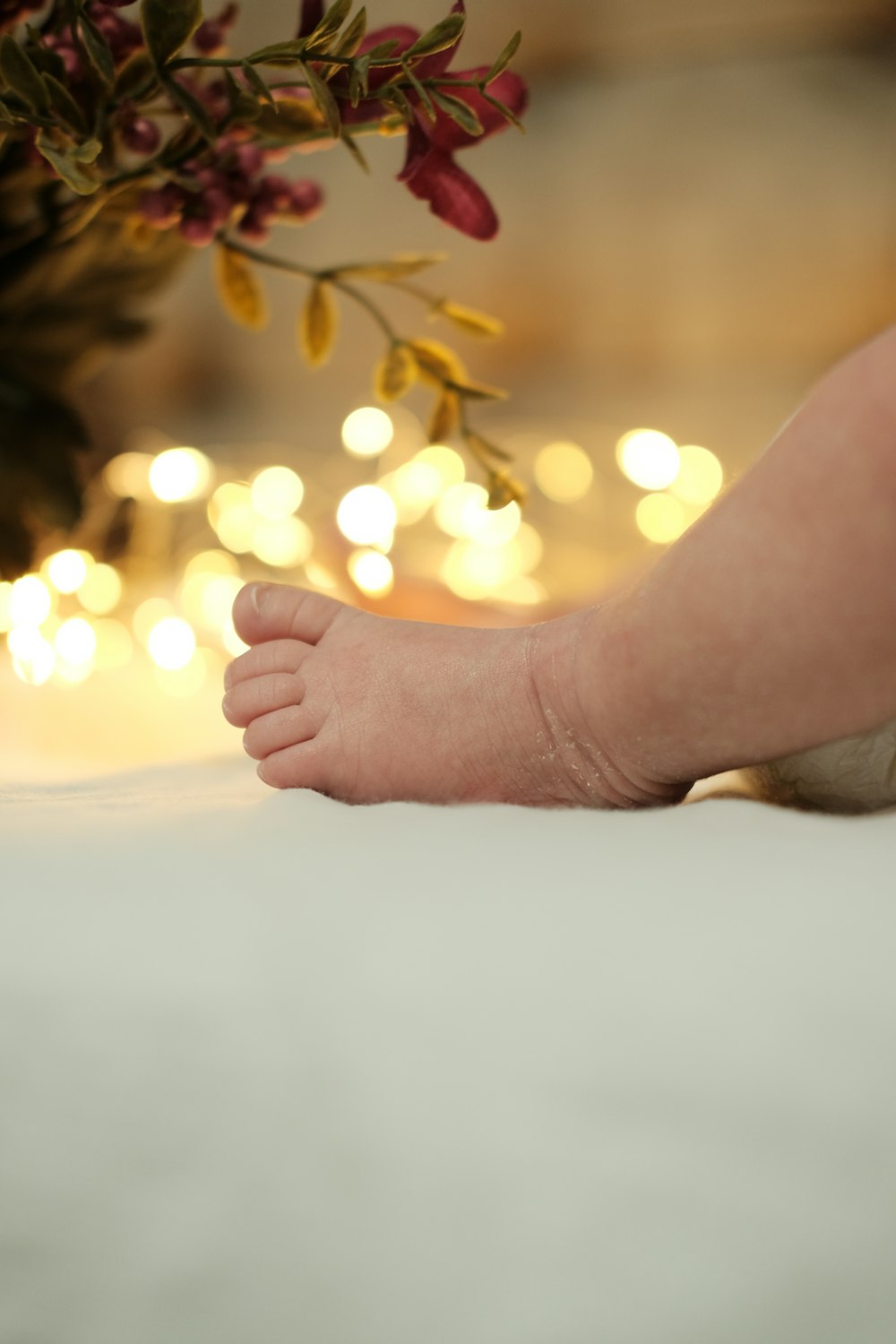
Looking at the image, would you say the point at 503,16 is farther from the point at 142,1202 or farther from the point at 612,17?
the point at 142,1202

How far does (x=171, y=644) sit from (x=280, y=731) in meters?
0.53

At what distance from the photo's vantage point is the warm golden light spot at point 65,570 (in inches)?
38.3

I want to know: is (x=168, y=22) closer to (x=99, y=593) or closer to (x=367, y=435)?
(x=99, y=593)

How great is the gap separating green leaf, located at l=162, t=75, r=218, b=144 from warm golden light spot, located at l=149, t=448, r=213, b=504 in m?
0.70

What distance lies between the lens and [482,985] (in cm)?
33

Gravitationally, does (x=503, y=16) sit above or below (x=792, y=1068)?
above

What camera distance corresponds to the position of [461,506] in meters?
1.32

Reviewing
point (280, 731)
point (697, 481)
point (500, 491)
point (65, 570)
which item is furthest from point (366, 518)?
point (280, 731)

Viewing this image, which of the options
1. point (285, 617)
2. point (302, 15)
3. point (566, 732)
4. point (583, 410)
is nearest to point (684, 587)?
point (566, 732)

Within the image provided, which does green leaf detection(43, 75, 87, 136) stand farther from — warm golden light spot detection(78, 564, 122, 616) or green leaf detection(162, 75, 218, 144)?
warm golden light spot detection(78, 564, 122, 616)

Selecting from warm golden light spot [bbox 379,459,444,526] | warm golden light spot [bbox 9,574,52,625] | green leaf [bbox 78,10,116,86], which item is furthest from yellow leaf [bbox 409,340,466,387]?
warm golden light spot [bbox 379,459,444,526]

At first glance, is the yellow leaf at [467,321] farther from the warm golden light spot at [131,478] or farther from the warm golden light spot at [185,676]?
the warm golden light spot at [131,478]

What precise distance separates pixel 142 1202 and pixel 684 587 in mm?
284

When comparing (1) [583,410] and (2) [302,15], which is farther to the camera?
(1) [583,410]
